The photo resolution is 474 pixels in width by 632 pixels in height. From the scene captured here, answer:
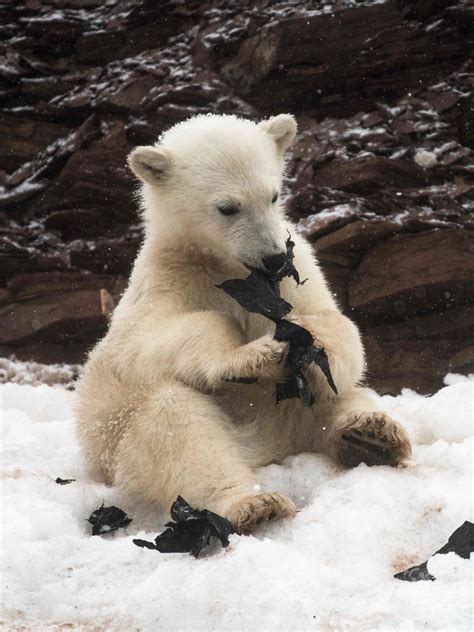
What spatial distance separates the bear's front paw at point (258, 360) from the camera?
355 cm

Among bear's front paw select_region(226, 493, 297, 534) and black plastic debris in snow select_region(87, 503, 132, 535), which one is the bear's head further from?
black plastic debris in snow select_region(87, 503, 132, 535)

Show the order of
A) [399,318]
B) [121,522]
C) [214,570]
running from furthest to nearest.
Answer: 1. [399,318]
2. [121,522]
3. [214,570]

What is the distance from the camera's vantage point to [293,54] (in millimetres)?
8875

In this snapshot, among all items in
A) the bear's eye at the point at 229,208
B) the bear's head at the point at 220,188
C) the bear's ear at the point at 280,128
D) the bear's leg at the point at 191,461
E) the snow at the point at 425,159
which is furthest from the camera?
the snow at the point at 425,159

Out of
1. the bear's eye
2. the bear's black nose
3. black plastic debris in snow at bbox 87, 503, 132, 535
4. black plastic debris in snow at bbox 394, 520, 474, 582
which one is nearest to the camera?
black plastic debris in snow at bbox 394, 520, 474, 582

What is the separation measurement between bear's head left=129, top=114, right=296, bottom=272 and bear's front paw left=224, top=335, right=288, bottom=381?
496 mm

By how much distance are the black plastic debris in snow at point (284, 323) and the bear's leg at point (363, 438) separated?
18 centimetres

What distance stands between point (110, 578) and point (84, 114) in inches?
289

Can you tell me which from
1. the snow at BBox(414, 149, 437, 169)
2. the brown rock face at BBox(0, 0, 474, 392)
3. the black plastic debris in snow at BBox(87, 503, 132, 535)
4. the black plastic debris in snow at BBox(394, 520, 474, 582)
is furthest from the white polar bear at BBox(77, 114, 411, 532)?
the snow at BBox(414, 149, 437, 169)

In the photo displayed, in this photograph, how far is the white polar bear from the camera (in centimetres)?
352

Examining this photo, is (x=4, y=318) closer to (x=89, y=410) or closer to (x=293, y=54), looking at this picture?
(x=293, y=54)

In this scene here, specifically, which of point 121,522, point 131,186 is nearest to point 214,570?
point 121,522

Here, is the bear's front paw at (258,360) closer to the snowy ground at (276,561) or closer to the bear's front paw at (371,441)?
the bear's front paw at (371,441)

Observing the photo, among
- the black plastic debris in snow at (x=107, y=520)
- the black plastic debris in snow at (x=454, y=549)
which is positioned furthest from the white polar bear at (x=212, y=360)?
the black plastic debris in snow at (x=454, y=549)
